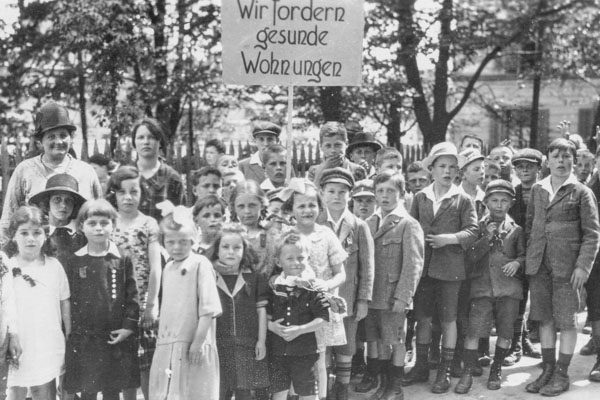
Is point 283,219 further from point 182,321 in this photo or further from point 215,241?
point 182,321

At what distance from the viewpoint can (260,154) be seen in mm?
6562

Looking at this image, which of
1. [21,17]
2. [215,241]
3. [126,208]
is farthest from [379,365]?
[21,17]

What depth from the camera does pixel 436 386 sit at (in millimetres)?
5422

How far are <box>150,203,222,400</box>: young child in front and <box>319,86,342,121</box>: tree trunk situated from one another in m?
9.87

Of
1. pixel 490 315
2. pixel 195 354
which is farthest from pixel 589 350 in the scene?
pixel 195 354

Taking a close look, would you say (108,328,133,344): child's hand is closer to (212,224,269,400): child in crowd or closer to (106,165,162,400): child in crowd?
(106,165,162,400): child in crowd

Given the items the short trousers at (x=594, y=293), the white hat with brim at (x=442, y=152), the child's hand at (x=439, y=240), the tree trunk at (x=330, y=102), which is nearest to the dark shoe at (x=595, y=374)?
the short trousers at (x=594, y=293)

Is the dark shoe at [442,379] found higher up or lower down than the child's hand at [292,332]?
lower down

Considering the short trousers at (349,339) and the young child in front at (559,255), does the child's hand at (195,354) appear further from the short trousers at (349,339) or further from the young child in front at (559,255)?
the young child in front at (559,255)

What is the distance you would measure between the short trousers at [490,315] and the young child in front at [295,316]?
64.9 inches

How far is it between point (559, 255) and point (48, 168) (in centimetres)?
381

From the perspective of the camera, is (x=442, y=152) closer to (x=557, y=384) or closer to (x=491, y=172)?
(x=491, y=172)

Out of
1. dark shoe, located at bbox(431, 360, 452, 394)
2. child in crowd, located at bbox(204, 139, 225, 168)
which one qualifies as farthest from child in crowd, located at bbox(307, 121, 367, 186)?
dark shoe, located at bbox(431, 360, 452, 394)

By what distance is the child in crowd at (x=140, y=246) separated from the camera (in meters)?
4.52
